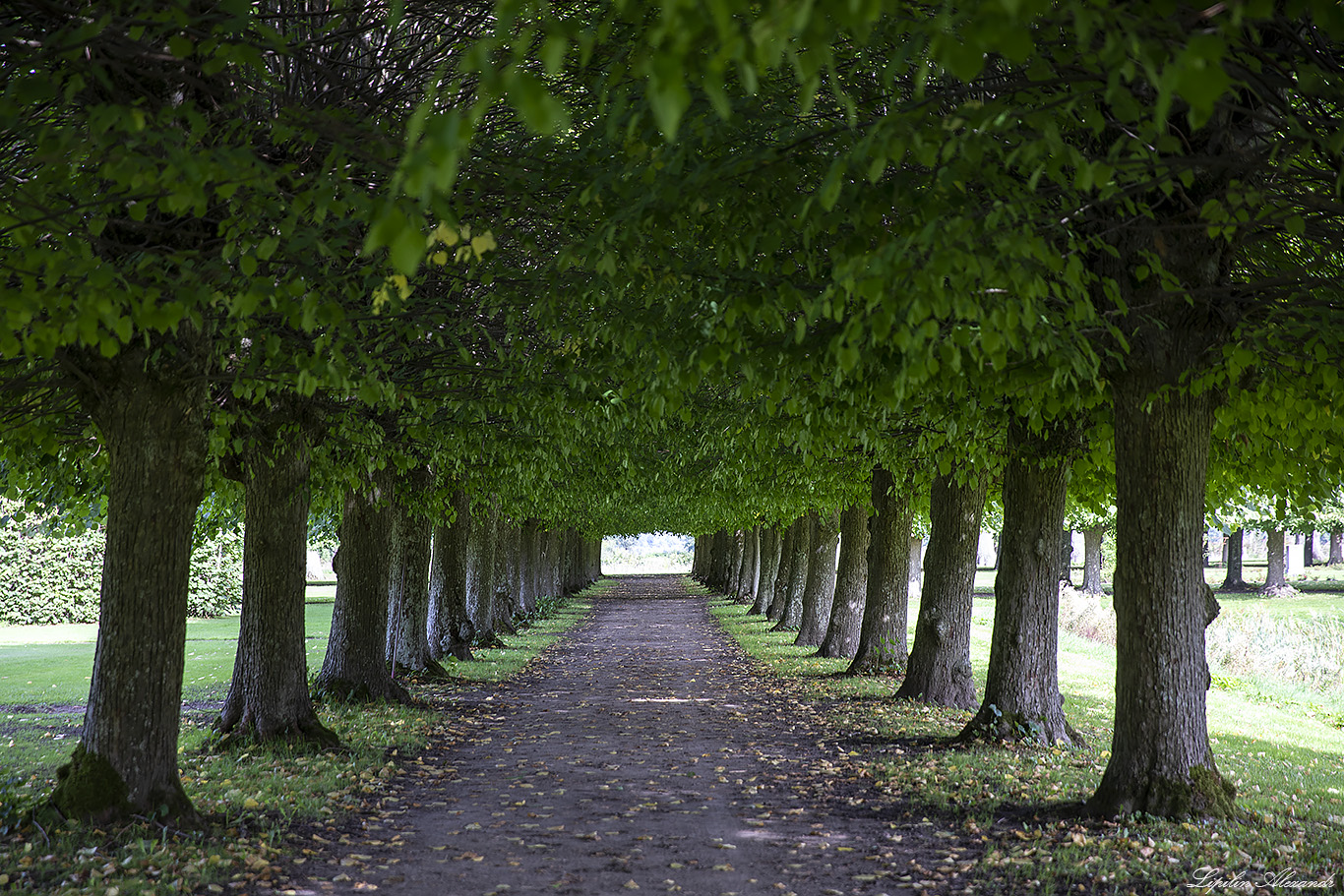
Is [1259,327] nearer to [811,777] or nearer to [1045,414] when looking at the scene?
[1045,414]

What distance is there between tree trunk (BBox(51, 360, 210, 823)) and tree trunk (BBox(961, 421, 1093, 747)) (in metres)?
8.17

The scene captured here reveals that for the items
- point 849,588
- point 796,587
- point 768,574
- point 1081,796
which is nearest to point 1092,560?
point 768,574

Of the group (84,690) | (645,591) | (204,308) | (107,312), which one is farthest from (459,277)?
(645,591)

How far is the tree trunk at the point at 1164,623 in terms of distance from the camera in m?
7.50

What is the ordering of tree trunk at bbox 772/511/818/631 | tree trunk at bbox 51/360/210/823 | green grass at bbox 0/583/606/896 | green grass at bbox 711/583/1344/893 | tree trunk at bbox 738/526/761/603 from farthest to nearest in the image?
tree trunk at bbox 738/526/761/603, tree trunk at bbox 772/511/818/631, tree trunk at bbox 51/360/210/823, green grass at bbox 711/583/1344/893, green grass at bbox 0/583/606/896

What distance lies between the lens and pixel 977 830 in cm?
769

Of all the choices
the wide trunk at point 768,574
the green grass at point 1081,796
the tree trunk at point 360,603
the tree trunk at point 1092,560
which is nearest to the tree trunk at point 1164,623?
the green grass at point 1081,796

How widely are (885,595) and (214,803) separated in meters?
12.5

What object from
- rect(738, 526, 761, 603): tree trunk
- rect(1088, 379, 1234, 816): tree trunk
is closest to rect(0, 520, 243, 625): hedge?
rect(738, 526, 761, 603): tree trunk

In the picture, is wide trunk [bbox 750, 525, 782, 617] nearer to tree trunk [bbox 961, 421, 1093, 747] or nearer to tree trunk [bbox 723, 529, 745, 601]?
tree trunk [bbox 723, 529, 745, 601]

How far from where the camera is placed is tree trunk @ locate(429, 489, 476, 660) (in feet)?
67.8

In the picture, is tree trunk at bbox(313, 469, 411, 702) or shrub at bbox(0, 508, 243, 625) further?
shrub at bbox(0, 508, 243, 625)

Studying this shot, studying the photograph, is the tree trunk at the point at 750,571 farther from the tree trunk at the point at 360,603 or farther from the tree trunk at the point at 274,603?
the tree trunk at the point at 274,603

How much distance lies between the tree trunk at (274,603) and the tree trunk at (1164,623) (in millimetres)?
7887
